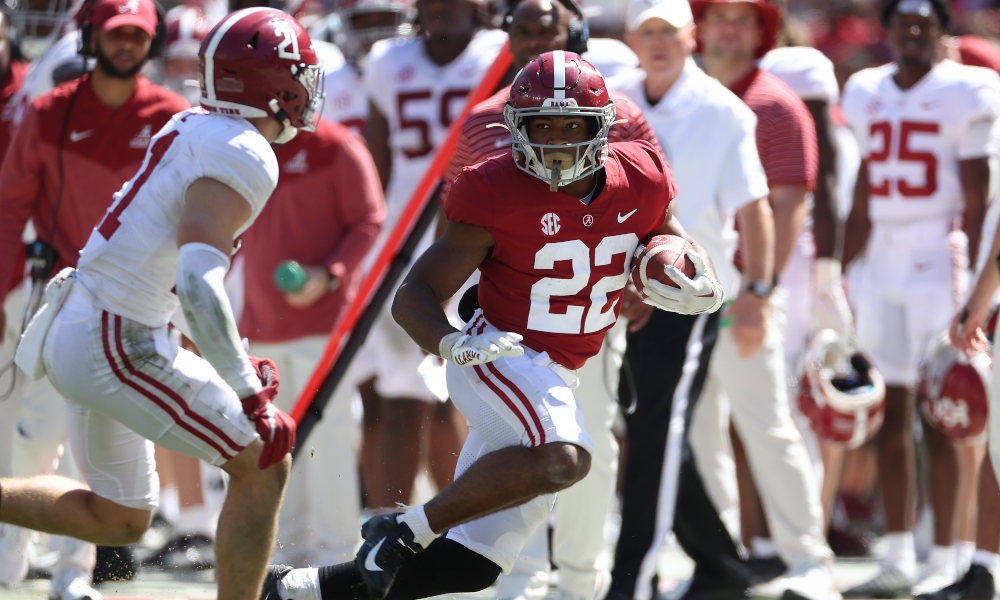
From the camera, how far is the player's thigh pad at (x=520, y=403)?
314 cm

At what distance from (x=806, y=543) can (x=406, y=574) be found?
195 cm

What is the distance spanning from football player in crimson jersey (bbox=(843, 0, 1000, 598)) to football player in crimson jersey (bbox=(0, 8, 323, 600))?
277cm

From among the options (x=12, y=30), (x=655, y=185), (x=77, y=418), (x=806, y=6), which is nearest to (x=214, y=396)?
(x=77, y=418)

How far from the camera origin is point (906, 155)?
17.4 feet

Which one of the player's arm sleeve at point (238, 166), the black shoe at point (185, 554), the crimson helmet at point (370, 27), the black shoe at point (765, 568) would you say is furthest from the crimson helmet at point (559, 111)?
the crimson helmet at point (370, 27)

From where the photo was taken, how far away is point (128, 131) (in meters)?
4.60

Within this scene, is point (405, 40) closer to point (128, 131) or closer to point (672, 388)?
point (128, 131)

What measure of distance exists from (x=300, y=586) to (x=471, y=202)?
1.12m

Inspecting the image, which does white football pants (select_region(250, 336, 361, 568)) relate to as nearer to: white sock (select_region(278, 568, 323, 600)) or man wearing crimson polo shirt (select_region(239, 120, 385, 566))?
man wearing crimson polo shirt (select_region(239, 120, 385, 566))

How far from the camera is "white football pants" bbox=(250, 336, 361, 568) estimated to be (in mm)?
5031

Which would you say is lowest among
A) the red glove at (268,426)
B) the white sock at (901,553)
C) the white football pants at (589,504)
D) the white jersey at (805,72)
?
the white sock at (901,553)

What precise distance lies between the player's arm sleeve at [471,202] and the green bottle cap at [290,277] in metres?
1.82

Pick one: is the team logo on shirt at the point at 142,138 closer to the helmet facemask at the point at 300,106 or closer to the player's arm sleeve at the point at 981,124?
the helmet facemask at the point at 300,106

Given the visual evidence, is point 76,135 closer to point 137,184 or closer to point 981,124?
point 137,184
